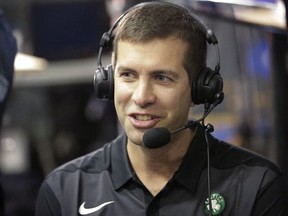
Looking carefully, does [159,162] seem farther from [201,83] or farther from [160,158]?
[201,83]

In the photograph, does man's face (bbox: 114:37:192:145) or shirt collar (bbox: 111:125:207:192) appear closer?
man's face (bbox: 114:37:192:145)

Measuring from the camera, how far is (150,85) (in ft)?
5.55

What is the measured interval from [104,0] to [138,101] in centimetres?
381

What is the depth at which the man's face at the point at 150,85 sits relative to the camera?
1.68m

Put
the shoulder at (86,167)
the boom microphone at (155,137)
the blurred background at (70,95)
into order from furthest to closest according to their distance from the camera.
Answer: the blurred background at (70,95) → the shoulder at (86,167) → the boom microphone at (155,137)

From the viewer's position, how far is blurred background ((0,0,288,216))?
418 cm

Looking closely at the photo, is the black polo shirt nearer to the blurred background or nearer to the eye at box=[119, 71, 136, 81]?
the eye at box=[119, 71, 136, 81]

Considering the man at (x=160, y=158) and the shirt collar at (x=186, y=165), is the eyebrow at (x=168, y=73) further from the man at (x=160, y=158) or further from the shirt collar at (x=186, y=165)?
the shirt collar at (x=186, y=165)

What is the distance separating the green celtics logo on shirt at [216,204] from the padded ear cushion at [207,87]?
10.1 inches

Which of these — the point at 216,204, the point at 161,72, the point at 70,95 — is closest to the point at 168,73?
the point at 161,72

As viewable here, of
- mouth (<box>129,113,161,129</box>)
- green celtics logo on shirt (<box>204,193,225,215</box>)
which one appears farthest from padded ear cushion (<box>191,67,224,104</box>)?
green celtics logo on shirt (<box>204,193,225,215</box>)

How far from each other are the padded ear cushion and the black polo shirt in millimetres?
178

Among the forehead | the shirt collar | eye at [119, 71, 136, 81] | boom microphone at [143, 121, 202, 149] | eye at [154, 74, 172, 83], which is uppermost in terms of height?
the forehead

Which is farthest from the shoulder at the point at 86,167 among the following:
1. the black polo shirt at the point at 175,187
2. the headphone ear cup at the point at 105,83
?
the headphone ear cup at the point at 105,83
